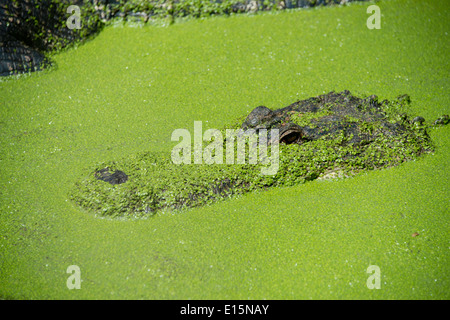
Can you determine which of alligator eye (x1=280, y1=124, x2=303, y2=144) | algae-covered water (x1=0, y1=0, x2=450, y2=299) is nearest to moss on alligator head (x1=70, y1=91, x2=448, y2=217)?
alligator eye (x1=280, y1=124, x2=303, y2=144)

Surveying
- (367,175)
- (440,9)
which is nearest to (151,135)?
(367,175)

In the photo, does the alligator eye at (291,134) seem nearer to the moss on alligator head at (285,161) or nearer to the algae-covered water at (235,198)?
the moss on alligator head at (285,161)

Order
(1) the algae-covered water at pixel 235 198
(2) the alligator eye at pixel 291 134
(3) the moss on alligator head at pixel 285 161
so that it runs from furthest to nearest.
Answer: (2) the alligator eye at pixel 291 134 → (3) the moss on alligator head at pixel 285 161 → (1) the algae-covered water at pixel 235 198

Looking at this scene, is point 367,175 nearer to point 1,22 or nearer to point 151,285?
point 151,285

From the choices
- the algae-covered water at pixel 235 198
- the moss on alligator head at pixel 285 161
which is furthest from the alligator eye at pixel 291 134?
the algae-covered water at pixel 235 198

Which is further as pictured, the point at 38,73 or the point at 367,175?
the point at 38,73
